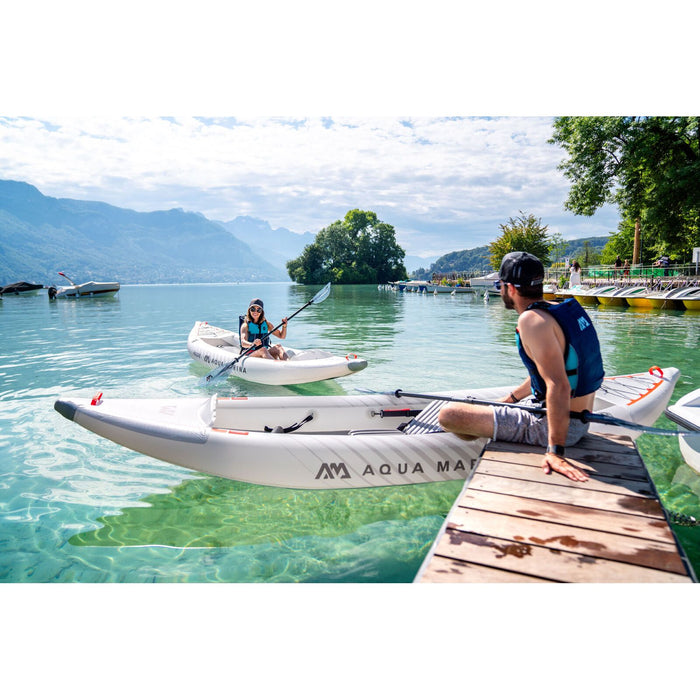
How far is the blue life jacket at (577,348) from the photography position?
279 cm

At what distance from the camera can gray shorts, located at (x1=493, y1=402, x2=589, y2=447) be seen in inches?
122

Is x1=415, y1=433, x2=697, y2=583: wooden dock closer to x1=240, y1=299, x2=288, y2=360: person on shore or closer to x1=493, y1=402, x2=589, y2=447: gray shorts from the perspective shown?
x1=493, y1=402, x2=589, y2=447: gray shorts

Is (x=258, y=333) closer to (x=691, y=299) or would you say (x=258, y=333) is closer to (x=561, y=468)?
(x=561, y=468)

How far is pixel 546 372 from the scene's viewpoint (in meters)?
2.71

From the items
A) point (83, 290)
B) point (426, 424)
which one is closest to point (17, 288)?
point (83, 290)

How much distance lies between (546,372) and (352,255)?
83649mm

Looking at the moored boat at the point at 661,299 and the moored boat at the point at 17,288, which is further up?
the moored boat at the point at 17,288

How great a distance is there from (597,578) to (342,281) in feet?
264

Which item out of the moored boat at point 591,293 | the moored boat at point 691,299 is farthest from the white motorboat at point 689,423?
the moored boat at point 591,293

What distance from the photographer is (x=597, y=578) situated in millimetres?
1861

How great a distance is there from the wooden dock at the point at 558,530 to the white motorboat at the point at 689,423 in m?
1.71

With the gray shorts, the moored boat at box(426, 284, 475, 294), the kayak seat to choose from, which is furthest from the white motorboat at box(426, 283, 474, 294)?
the gray shorts

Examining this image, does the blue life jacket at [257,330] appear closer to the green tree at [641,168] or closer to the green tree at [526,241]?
the green tree at [641,168]

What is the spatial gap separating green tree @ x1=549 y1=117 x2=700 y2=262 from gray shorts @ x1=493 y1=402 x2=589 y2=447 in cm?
2260
